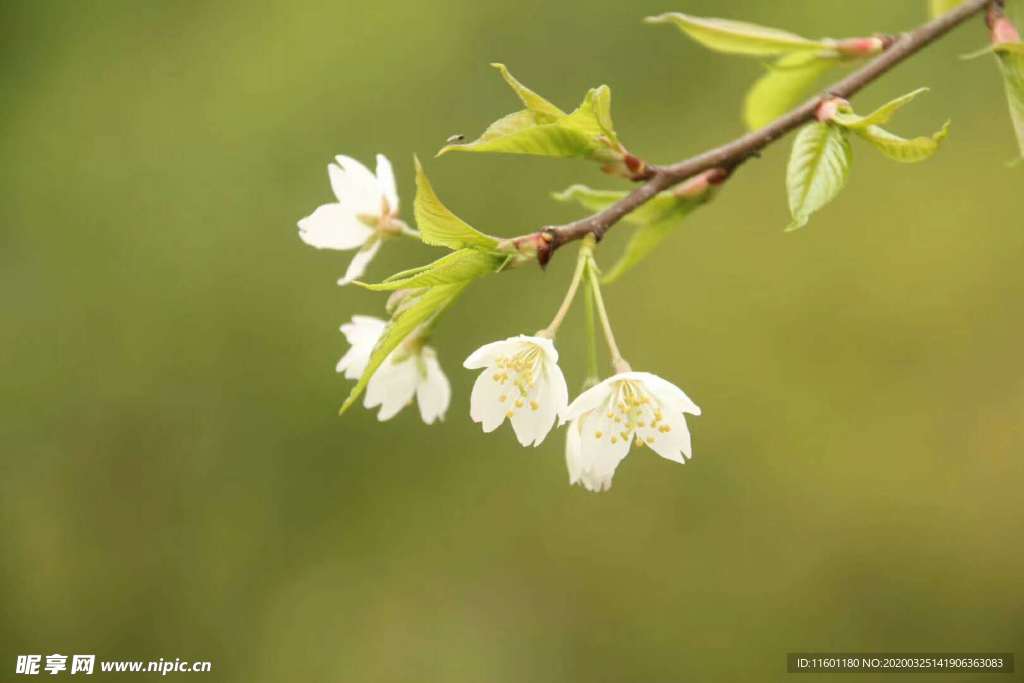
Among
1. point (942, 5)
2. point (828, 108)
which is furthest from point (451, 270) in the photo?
point (942, 5)

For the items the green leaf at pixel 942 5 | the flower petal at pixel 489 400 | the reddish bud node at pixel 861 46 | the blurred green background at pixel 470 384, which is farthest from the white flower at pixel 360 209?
the blurred green background at pixel 470 384

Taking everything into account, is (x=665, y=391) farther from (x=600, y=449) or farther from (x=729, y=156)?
(x=729, y=156)

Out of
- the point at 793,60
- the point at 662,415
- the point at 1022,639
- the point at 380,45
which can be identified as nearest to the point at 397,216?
the point at 662,415

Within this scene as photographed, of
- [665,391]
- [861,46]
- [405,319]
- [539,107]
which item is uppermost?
[861,46]

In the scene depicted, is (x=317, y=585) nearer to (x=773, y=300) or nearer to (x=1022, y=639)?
(x=773, y=300)

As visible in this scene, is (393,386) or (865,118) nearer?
(865,118)

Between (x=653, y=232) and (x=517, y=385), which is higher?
(x=653, y=232)

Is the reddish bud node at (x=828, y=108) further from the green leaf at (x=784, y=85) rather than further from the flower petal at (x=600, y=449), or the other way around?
the flower petal at (x=600, y=449)
